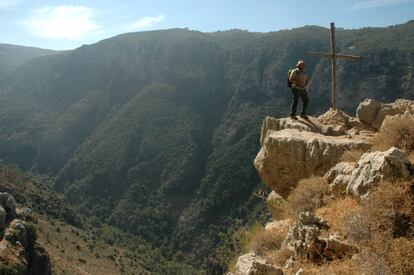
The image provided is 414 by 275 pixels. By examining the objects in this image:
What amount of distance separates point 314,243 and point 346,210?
3.72 feet

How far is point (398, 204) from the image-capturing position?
7.10 m

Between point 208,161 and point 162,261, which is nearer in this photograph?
point 162,261

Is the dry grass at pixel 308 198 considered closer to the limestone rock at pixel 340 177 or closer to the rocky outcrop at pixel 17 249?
the limestone rock at pixel 340 177

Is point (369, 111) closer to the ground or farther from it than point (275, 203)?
farther from it

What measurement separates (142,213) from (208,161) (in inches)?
1120

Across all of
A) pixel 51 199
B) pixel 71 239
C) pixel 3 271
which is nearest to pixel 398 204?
pixel 3 271

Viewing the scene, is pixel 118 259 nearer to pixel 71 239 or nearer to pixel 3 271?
pixel 71 239

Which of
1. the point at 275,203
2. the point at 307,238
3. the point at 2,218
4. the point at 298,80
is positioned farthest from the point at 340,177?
the point at 2,218

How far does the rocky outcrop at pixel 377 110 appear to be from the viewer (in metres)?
14.2

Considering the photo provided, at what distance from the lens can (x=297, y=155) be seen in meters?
12.6

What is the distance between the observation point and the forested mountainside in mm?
122438

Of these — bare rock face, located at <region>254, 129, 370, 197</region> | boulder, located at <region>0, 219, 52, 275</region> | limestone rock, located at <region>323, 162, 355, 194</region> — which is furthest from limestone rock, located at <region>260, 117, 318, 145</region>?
boulder, located at <region>0, 219, 52, 275</region>

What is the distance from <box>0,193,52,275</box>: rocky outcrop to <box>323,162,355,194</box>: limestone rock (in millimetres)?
29366

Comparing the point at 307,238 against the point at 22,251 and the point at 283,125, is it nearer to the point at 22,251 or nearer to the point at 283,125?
the point at 283,125
